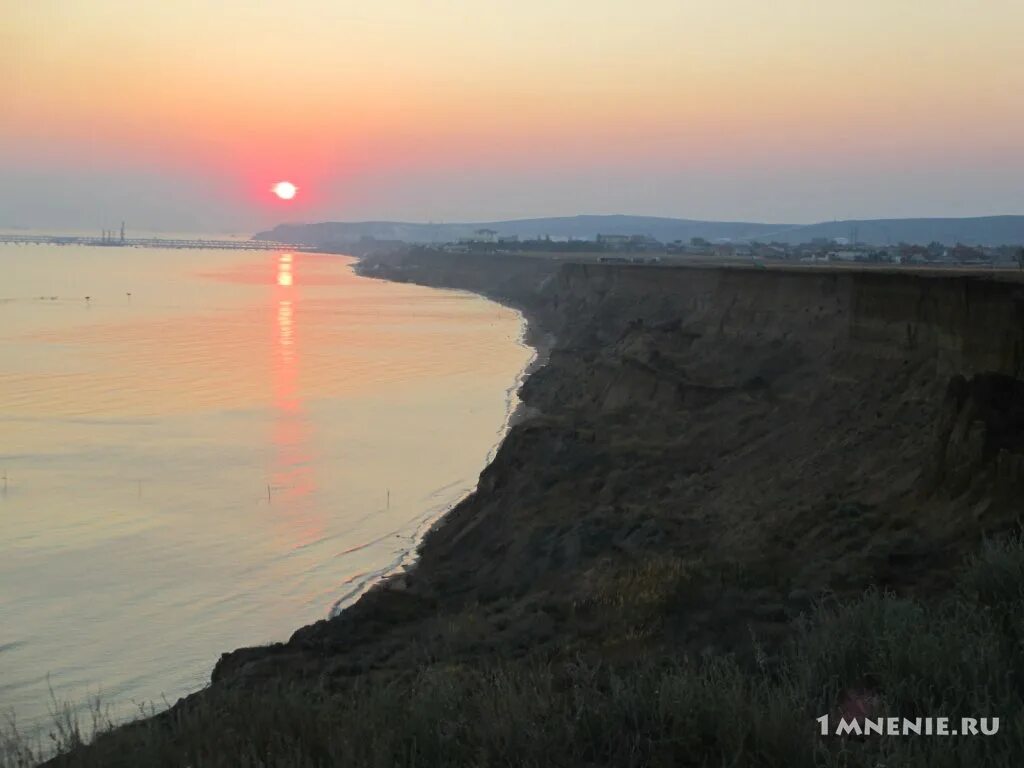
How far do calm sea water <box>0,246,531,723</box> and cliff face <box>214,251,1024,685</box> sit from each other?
237 cm

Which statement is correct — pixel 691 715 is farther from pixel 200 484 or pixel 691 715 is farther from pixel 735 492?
pixel 200 484

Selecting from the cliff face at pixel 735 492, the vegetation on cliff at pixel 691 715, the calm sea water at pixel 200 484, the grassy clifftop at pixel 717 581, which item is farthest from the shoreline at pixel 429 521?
the vegetation on cliff at pixel 691 715

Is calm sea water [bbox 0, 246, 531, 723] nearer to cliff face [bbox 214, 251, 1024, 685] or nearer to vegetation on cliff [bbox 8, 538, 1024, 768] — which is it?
cliff face [bbox 214, 251, 1024, 685]

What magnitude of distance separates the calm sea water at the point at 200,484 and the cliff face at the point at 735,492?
2371 mm

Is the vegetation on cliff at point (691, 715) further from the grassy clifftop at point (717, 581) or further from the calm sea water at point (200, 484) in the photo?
the calm sea water at point (200, 484)

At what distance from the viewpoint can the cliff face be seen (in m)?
11.5

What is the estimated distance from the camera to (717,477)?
20062 mm

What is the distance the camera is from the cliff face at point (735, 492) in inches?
453

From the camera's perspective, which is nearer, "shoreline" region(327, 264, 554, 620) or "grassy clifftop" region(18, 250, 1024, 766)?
"grassy clifftop" region(18, 250, 1024, 766)

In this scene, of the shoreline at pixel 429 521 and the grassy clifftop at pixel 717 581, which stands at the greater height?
the grassy clifftop at pixel 717 581

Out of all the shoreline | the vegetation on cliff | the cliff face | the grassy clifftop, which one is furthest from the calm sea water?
the vegetation on cliff

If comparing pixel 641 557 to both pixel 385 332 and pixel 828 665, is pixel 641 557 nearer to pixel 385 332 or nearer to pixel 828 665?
pixel 828 665

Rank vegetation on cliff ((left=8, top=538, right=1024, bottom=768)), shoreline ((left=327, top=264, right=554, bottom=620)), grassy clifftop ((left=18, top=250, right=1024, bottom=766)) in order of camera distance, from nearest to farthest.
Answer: vegetation on cliff ((left=8, top=538, right=1024, bottom=768)), grassy clifftop ((left=18, top=250, right=1024, bottom=766)), shoreline ((left=327, top=264, right=554, bottom=620))

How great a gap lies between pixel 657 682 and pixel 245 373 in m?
48.1
